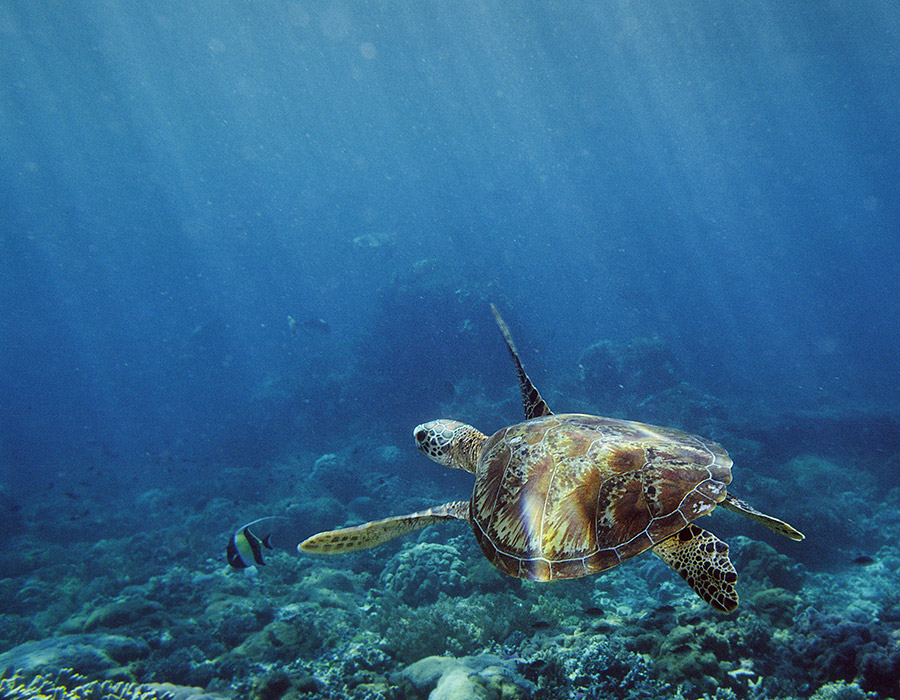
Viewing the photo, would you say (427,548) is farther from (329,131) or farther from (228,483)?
(329,131)

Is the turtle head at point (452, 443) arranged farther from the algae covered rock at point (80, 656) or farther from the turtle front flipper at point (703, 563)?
the algae covered rock at point (80, 656)

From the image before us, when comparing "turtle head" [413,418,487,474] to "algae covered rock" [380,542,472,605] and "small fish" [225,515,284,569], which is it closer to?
"small fish" [225,515,284,569]

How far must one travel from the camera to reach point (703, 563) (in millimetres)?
2238

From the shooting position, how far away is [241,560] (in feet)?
15.9

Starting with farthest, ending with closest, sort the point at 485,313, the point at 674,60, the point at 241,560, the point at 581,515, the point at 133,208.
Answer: the point at 133,208 < the point at 674,60 < the point at 485,313 < the point at 241,560 < the point at 581,515

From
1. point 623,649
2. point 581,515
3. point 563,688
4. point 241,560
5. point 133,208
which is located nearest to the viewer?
point 581,515

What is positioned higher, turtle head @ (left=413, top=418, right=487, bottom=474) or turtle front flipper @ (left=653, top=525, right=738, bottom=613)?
turtle head @ (left=413, top=418, right=487, bottom=474)

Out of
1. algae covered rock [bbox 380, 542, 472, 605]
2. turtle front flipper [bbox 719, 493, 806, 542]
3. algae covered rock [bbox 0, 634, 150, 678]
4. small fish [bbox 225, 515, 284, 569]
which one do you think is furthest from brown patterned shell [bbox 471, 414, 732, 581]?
algae covered rock [bbox 0, 634, 150, 678]

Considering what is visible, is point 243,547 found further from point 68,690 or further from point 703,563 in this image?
point 703,563

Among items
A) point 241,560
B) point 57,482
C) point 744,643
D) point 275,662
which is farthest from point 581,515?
point 57,482

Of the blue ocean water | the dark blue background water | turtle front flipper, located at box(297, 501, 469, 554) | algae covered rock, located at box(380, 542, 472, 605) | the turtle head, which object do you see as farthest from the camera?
the dark blue background water

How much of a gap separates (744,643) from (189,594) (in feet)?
28.2

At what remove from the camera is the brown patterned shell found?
218cm

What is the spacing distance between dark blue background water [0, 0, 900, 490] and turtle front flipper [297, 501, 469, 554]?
10878 mm
